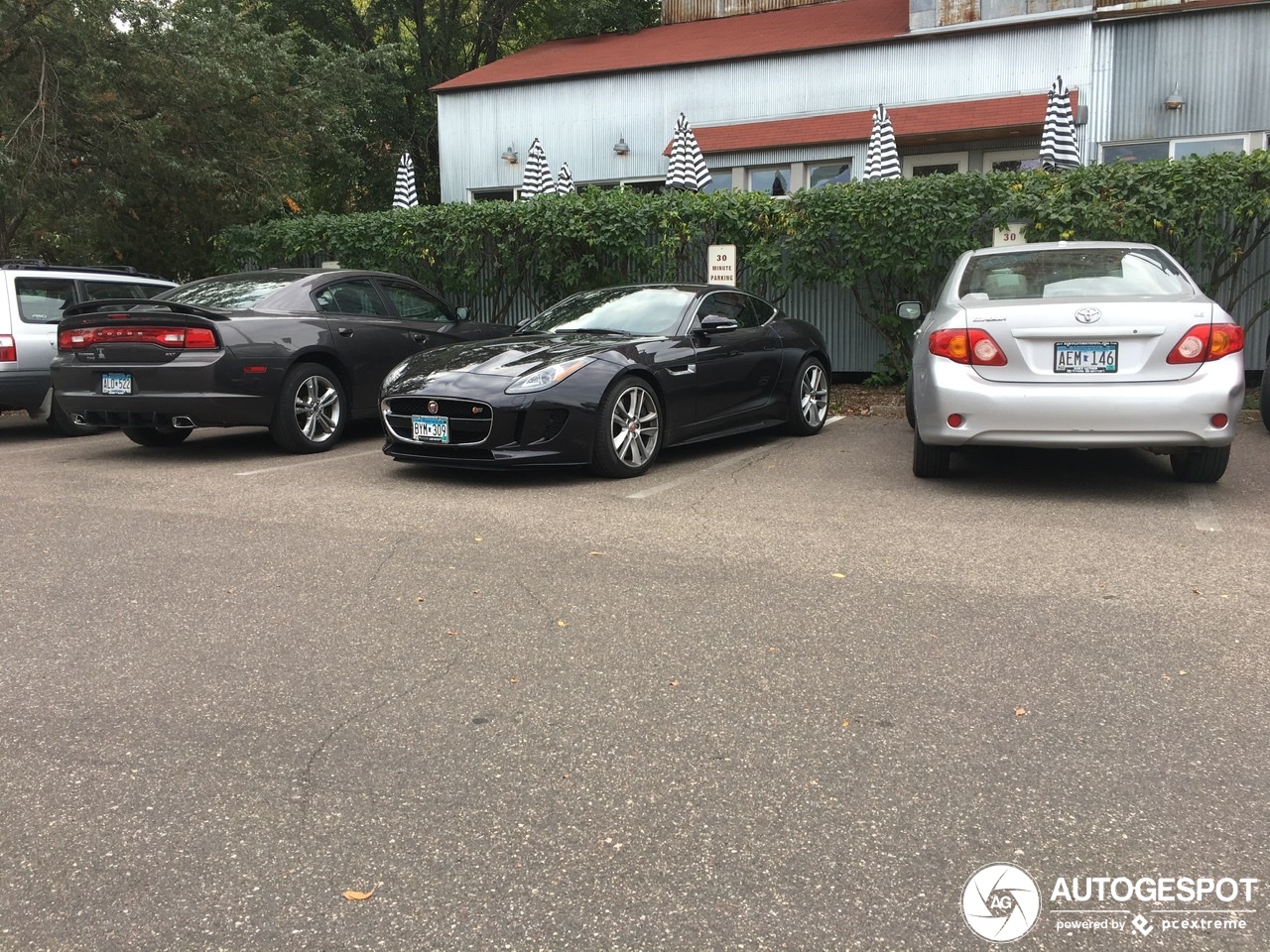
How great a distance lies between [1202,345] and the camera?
6.42 metres

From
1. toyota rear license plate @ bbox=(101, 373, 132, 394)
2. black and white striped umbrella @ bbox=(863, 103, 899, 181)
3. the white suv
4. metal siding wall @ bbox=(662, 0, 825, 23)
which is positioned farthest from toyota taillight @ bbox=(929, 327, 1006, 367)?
metal siding wall @ bbox=(662, 0, 825, 23)

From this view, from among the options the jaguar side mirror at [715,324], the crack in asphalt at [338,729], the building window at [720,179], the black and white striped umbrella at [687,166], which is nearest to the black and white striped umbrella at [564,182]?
the black and white striped umbrella at [687,166]

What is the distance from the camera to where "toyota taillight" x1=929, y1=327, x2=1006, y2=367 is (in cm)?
667

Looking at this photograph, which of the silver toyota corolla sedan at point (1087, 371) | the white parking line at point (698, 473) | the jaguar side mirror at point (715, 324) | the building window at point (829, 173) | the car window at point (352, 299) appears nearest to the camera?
the silver toyota corolla sedan at point (1087, 371)

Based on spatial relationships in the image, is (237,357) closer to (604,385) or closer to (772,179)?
(604,385)

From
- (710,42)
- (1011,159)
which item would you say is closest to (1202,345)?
(1011,159)

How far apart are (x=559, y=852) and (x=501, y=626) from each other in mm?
1769

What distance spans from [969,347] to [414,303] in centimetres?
548

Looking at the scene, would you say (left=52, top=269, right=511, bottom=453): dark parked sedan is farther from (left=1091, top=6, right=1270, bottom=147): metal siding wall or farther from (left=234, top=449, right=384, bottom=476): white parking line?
(left=1091, top=6, right=1270, bottom=147): metal siding wall

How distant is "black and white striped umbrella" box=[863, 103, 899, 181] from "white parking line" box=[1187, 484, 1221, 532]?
788 centimetres

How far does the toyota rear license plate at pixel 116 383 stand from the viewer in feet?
28.2

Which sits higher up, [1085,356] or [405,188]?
[405,188]

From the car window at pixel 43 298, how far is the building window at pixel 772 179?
10.8m

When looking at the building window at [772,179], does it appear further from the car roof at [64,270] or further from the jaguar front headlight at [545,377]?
the jaguar front headlight at [545,377]
